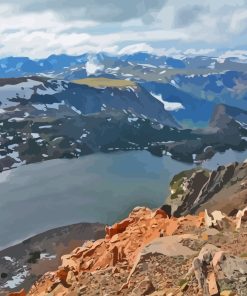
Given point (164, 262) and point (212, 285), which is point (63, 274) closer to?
point (164, 262)

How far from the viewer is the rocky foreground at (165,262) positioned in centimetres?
2908

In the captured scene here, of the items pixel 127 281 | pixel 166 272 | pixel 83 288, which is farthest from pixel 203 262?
pixel 83 288

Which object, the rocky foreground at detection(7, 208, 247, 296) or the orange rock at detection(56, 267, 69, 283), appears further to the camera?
the orange rock at detection(56, 267, 69, 283)

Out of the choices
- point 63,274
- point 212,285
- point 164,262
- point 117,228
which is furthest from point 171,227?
point 212,285

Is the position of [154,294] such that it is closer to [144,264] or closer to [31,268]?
[144,264]

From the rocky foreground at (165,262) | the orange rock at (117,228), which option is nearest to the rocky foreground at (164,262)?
the rocky foreground at (165,262)

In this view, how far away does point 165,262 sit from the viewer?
111 ft

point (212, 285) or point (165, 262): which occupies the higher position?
point (212, 285)

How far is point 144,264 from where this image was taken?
112ft

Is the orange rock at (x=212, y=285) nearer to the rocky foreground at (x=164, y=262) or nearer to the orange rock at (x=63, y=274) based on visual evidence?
the rocky foreground at (x=164, y=262)

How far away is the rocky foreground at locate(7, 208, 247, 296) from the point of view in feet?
95.4

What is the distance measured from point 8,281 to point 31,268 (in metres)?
12.8

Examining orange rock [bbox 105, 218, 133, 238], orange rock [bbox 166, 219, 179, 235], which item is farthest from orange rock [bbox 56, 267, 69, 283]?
orange rock [bbox 105, 218, 133, 238]

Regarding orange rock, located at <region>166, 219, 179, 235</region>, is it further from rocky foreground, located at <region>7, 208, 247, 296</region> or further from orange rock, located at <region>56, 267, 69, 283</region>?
orange rock, located at <region>56, 267, 69, 283</region>
